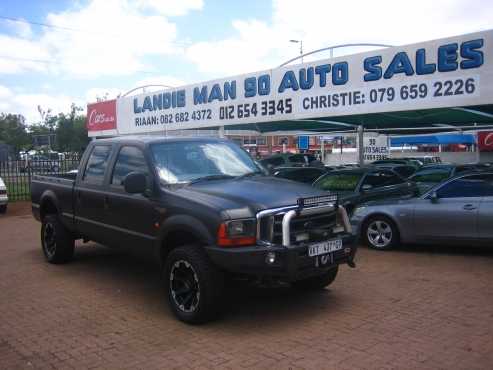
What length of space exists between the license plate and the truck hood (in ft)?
1.58

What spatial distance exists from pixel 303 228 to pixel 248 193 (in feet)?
2.12

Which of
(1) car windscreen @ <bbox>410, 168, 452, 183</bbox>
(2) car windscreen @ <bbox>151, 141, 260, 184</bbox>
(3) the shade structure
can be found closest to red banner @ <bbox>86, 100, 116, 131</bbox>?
(3) the shade structure

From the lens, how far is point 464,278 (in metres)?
6.89

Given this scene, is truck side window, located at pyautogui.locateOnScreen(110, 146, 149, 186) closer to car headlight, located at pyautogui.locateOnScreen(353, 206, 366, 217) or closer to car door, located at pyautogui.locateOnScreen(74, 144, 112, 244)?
car door, located at pyautogui.locateOnScreen(74, 144, 112, 244)

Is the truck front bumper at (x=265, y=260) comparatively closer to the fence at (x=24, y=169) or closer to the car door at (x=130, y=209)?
the car door at (x=130, y=209)

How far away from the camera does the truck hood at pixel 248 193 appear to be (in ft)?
16.6

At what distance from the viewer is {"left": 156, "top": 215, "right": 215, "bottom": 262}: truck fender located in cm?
507

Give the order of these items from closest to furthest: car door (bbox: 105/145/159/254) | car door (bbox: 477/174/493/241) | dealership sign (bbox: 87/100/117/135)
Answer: car door (bbox: 105/145/159/254) → car door (bbox: 477/174/493/241) → dealership sign (bbox: 87/100/117/135)

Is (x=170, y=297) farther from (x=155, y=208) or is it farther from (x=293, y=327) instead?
(x=293, y=327)

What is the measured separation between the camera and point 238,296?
252 inches

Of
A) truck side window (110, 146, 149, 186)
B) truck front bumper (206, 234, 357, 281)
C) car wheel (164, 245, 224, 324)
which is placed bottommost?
car wheel (164, 245, 224, 324)

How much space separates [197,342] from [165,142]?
246cm

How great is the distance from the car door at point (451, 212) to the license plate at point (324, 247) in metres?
3.59

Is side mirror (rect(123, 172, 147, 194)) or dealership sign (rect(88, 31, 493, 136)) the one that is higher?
dealership sign (rect(88, 31, 493, 136))
